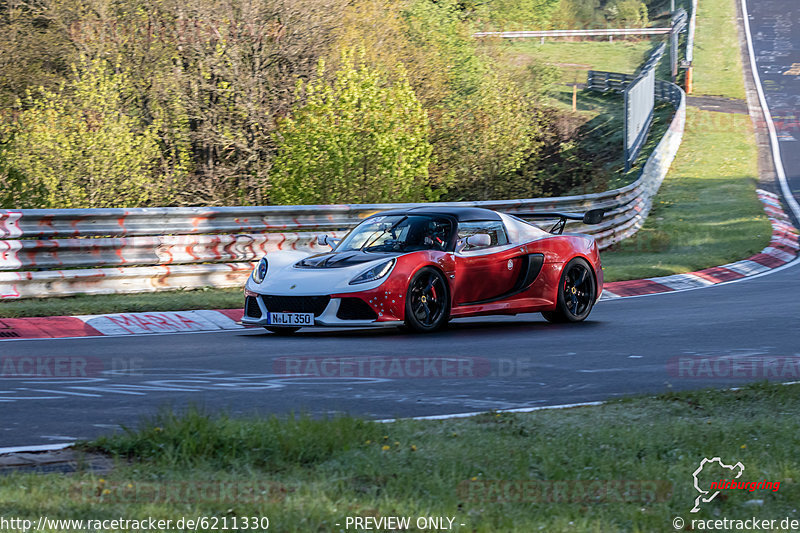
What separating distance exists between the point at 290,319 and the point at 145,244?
13.1ft

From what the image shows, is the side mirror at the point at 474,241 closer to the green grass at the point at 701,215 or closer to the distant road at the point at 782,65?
the green grass at the point at 701,215

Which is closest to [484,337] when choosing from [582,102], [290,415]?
[290,415]

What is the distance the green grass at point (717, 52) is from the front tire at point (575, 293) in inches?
1701

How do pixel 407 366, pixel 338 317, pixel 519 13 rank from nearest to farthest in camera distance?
1. pixel 407 366
2. pixel 338 317
3. pixel 519 13

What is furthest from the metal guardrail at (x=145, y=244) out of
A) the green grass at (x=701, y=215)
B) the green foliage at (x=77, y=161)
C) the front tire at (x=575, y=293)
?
the green foliage at (x=77, y=161)

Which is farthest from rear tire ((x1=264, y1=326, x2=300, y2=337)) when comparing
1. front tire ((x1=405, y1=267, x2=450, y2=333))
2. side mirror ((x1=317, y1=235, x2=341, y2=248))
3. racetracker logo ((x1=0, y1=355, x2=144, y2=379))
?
racetracker logo ((x1=0, y1=355, x2=144, y2=379))

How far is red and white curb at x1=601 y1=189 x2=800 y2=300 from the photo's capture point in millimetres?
16109

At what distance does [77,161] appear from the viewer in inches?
1051

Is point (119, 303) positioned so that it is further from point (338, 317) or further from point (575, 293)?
point (575, 293)

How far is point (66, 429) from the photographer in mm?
5719

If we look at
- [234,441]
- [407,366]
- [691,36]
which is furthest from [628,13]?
[234,441]

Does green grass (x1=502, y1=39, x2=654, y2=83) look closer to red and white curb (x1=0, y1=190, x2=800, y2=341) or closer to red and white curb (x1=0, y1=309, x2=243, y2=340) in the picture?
red and white curb (x1=0, y1=190, x2=800, y2=341)

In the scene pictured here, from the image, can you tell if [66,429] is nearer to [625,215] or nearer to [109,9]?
[625,215]

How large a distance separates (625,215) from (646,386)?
16.5 metres
